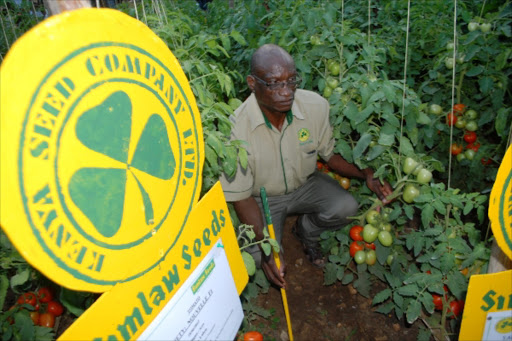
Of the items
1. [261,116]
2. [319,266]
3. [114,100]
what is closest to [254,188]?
[261,116]

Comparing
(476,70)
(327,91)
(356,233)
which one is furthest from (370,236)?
(476,70)

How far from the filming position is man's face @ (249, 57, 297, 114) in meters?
2.08

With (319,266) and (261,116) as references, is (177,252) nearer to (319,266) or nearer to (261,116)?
(261,116)

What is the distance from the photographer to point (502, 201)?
104 cm

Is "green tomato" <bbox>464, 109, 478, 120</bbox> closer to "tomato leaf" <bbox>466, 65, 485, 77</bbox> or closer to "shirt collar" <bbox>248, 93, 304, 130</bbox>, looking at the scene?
"tomato leaf" <bbox>466, 65, 485, 77</bbox>

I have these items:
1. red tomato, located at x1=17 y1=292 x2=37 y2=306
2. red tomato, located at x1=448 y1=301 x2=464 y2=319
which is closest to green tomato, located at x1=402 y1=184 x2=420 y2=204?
red tomato, located at x1=448 y1=301 x2=464 y2=319

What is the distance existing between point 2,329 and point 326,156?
1.92 metres

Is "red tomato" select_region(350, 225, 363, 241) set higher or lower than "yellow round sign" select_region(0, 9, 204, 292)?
lower

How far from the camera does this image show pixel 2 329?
159 cm

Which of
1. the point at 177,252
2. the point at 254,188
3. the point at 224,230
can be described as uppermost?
the point at 177,252

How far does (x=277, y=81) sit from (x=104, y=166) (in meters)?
1.48

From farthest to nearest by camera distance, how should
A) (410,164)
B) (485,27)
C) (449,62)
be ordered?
(449,62) < (485,27) < (410,164)

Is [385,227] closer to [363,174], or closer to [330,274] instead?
[363,174]

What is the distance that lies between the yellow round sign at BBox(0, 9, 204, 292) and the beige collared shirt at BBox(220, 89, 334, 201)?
4.49 feet
